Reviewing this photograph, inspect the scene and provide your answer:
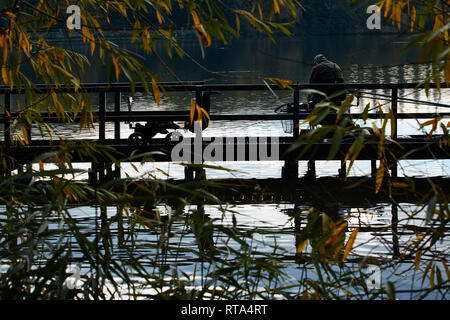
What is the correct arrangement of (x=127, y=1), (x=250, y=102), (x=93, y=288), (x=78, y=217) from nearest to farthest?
(x=93, y=288)
(x=127, y=1)
(x=78, y=217)
(x=250, y=102)

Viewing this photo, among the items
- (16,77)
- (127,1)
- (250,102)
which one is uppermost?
(127,1)

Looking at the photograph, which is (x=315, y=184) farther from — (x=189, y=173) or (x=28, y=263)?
(x=28, y=263)

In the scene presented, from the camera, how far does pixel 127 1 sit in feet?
15.7

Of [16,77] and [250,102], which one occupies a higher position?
[16,77]

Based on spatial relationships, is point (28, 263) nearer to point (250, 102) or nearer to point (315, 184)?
point (315, 184)

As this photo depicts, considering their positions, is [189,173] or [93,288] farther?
[189,173]
